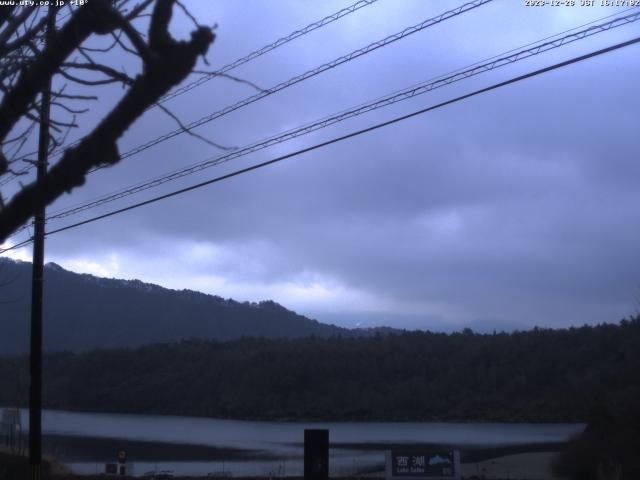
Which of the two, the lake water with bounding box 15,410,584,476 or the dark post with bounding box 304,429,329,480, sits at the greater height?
the dark post with bounding box 304,429,329,480

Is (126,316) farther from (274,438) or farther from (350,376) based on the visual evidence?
(274,438)

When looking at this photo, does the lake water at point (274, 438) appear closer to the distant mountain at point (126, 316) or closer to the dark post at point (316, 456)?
the dark post at point (316, 456)

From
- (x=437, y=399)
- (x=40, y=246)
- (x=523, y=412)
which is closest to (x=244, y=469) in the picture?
(x=40, y=246)

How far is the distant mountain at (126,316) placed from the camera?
153875mm

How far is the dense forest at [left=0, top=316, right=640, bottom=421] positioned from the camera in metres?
79.8

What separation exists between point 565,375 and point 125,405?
44.5 m

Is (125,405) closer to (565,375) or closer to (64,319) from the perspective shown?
(565,375)

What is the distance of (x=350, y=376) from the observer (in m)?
95.9

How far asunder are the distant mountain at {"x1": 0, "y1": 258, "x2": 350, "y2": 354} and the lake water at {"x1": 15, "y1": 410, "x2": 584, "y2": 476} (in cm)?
7009

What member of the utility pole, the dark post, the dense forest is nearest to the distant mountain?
the dense forest

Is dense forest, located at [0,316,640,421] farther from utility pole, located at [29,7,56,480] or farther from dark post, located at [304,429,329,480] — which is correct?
dark post, located at [304,429,329,480]

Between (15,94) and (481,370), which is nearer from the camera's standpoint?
(15,94)

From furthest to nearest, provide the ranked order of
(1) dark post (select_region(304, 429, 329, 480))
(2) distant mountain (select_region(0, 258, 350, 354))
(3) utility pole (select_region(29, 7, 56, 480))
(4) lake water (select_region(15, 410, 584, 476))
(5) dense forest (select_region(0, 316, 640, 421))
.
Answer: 1. (2) distant mountain (select_region(0, 258, 350, 354))
2. (5) dense forest (select_region(0, 316, 640, 421))
3. (4) lake water (select_region(15, 410, 584, 476))
4. (3) utility pole (select_region(29, 7, 56, 480))
5. (1) dark post (select_region(304, 429, 329, 480))

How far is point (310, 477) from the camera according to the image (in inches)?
597
